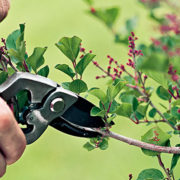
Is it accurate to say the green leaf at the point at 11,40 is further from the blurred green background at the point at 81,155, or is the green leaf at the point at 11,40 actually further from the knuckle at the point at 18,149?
the blurred green background at the point at 81,155

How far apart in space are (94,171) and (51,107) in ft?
6.40

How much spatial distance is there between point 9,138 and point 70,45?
0.32m

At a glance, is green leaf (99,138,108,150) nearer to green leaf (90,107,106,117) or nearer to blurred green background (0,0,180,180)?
green leaf (90,107,106,117)

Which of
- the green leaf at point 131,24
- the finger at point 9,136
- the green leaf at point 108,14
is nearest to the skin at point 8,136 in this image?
the finger at point 9,136

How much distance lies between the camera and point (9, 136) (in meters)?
1.07

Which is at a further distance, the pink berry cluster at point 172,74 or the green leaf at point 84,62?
the green leaf at point 84,62

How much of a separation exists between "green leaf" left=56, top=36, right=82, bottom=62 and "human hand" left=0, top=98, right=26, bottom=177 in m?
0.23

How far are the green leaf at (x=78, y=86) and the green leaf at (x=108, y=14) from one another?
0.40m

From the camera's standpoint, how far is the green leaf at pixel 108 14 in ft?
4.54

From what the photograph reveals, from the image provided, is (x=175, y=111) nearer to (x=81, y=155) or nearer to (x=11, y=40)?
(x=11, y=40)

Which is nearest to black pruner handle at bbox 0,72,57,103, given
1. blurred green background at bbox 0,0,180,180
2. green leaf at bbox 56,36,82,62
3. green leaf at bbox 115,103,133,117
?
green leaf at bbox 56,36,82,62

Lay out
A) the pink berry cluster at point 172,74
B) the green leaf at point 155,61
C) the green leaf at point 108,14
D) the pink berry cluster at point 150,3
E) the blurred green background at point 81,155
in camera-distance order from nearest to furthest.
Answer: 1. the green leaf at point 155,61
2. the pink berry cluster at point 172,74
3. the green leaf at point 108,14
4. the pink berry cluster at point 150,3
5. the blurred green background at point 81,155

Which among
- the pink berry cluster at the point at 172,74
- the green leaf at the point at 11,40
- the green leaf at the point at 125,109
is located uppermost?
the pink berry cluster at the point at 172,74

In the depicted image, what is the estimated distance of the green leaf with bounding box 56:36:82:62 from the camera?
1.06 m
